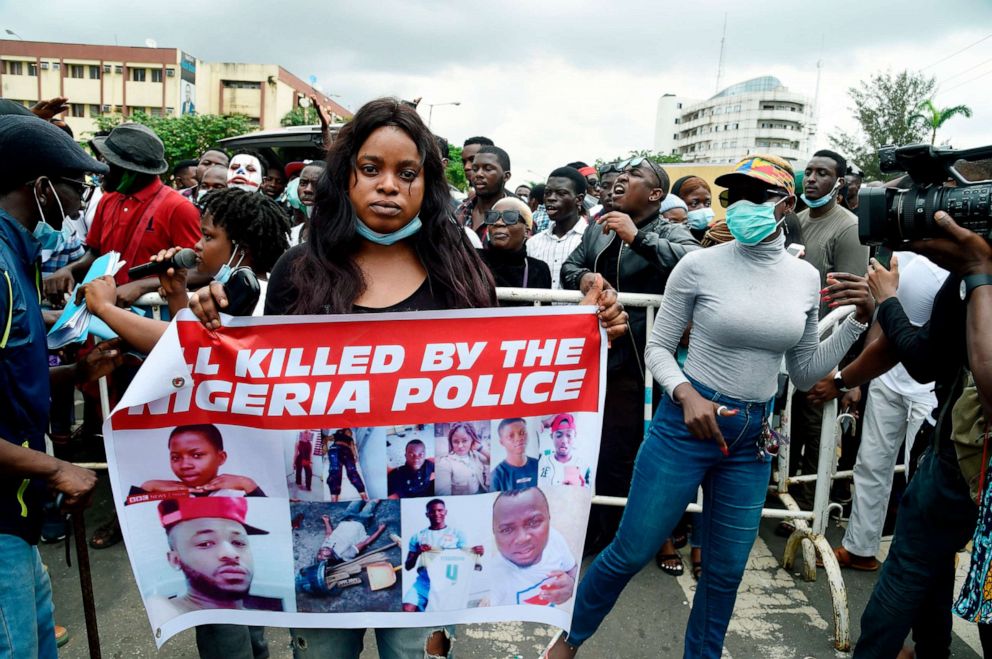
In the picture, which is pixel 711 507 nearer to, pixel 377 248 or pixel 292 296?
pixel 377 248

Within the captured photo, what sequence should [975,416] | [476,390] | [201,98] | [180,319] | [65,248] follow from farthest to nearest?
[201,98] → [65,248] → [975,416] → [476,390] → [180,319]

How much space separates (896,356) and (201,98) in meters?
76.0

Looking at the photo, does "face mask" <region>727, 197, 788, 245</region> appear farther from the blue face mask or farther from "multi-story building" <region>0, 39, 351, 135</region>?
"multi-story building" <region>0, 39, 351, 135</region>

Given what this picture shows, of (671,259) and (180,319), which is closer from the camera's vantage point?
(180,319)

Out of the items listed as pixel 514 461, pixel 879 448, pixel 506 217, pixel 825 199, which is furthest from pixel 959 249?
pixel 825 199

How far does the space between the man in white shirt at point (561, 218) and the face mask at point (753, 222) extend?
246 cm

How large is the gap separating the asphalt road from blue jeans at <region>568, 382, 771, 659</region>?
1.74ft

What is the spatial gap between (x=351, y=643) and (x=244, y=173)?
515cm

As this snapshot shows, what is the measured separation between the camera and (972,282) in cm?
195

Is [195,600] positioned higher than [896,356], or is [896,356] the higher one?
[896,356]

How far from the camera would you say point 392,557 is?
1.92m

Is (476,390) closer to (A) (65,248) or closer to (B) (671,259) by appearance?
(B) (671,259)

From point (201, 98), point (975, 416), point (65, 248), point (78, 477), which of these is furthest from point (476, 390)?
point (201, 98)

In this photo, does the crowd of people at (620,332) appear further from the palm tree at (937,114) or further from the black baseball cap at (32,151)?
the palm tree at (937,114)
